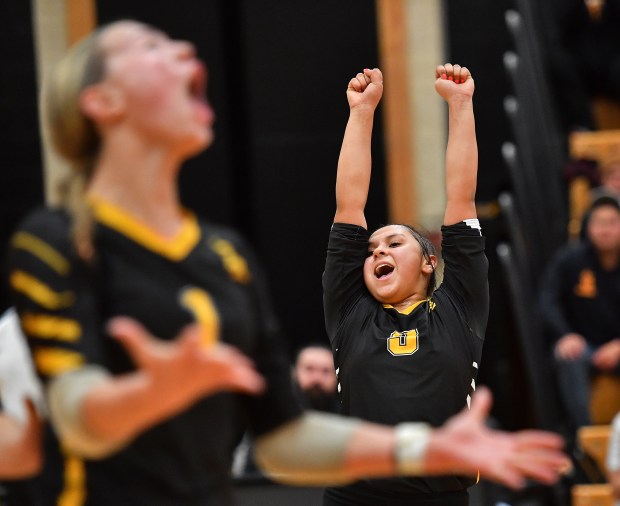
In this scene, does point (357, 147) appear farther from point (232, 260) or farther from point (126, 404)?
point (126, 404)

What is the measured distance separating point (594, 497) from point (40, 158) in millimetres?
4268

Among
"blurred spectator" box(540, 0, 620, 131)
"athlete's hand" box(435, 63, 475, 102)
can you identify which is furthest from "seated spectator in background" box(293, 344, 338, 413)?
"athlete's hand" box(435, 63, 475, 102)

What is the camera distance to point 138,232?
187 centimetres

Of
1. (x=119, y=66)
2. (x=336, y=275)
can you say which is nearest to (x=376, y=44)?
(x=336, y=275)

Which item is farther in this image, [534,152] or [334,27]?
[334,27]

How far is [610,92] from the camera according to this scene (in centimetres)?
Answer: 819

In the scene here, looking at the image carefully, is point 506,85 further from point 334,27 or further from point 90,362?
point 90,362

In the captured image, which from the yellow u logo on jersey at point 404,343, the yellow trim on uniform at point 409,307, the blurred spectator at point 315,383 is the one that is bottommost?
the blurred spectator at point 315,383

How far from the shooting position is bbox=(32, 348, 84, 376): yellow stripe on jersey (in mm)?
1782

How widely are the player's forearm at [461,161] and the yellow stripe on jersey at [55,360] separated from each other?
177cm

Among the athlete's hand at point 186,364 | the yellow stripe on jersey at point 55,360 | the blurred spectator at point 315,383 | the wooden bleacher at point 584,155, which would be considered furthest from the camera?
the wooden bleacher at point 584,155

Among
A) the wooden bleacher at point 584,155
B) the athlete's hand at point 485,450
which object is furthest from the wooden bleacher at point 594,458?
the athlete's hand at point 485,450

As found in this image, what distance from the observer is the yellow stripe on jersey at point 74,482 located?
6.06 ft

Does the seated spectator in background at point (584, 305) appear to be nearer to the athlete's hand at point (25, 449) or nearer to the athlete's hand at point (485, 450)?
the athlete's hand at point (485, 450)
